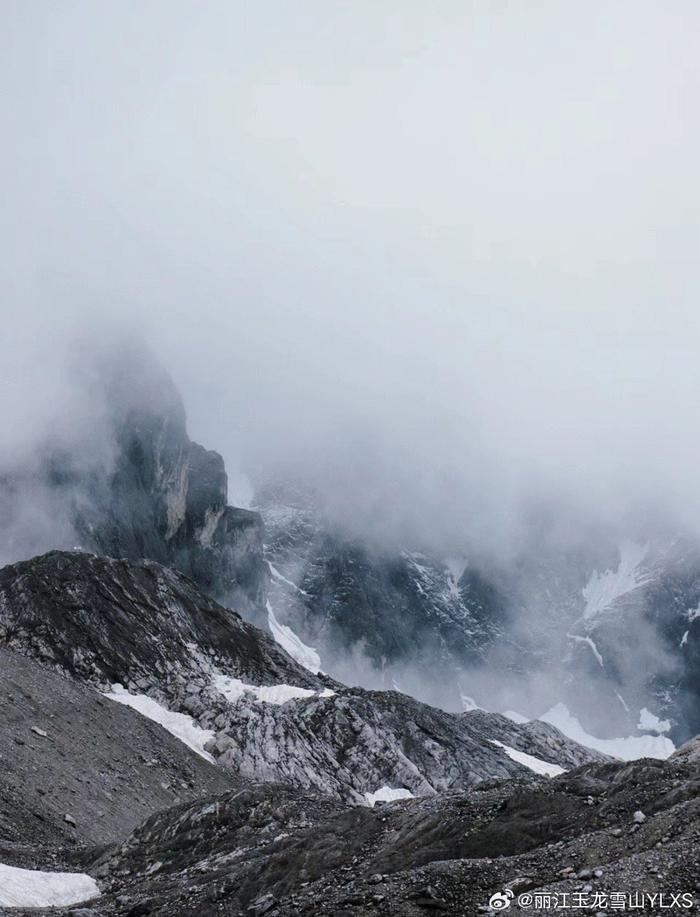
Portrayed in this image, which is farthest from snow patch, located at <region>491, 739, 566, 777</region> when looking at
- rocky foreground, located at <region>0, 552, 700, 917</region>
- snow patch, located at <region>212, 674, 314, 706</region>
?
snow patch, located at <region>212, 674, 314, 706</region>

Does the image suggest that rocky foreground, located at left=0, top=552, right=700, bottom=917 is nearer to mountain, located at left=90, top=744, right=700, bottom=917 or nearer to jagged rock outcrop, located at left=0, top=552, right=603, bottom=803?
mountain, located at left=90, top=744, right=700, bottom=917

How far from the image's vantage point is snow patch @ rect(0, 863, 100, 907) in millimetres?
31188

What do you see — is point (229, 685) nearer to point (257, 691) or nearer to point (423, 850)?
point (257, 691)

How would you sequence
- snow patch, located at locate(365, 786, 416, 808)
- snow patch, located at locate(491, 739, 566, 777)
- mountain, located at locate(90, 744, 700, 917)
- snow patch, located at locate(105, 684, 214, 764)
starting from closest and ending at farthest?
mountain, located at locate(90, 744, 700, 917), snow patch, located at locate(105, 684, 214, 764), snow patch, located at locate(365, 786, 416, 808), snow patch, located at locate(491, 739, 566, 777)

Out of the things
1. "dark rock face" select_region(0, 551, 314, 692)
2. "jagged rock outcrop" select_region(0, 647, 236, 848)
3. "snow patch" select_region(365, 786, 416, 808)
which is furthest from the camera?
"dark rock face" select_region(0, 551, 314, 692)

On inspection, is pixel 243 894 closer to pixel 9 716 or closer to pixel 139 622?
pixel 9 716

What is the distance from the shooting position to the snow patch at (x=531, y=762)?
11061 centimetres

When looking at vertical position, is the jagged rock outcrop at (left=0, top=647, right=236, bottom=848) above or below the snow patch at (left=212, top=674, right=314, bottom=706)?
below

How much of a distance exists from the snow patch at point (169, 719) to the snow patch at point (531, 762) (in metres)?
42.6

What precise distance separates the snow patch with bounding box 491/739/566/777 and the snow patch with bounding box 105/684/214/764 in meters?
42.6

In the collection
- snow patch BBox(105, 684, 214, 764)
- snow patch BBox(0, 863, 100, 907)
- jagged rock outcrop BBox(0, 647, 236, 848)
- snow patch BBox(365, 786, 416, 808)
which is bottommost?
snow patch BBox(0, 863, 100, 907)

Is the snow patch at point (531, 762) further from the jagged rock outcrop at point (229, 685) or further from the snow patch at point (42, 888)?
the snow patch at point (42, 888)

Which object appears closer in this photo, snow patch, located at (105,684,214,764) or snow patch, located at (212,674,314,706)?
snow patch, located at (105,684,214,764)

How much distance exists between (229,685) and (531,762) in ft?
133
